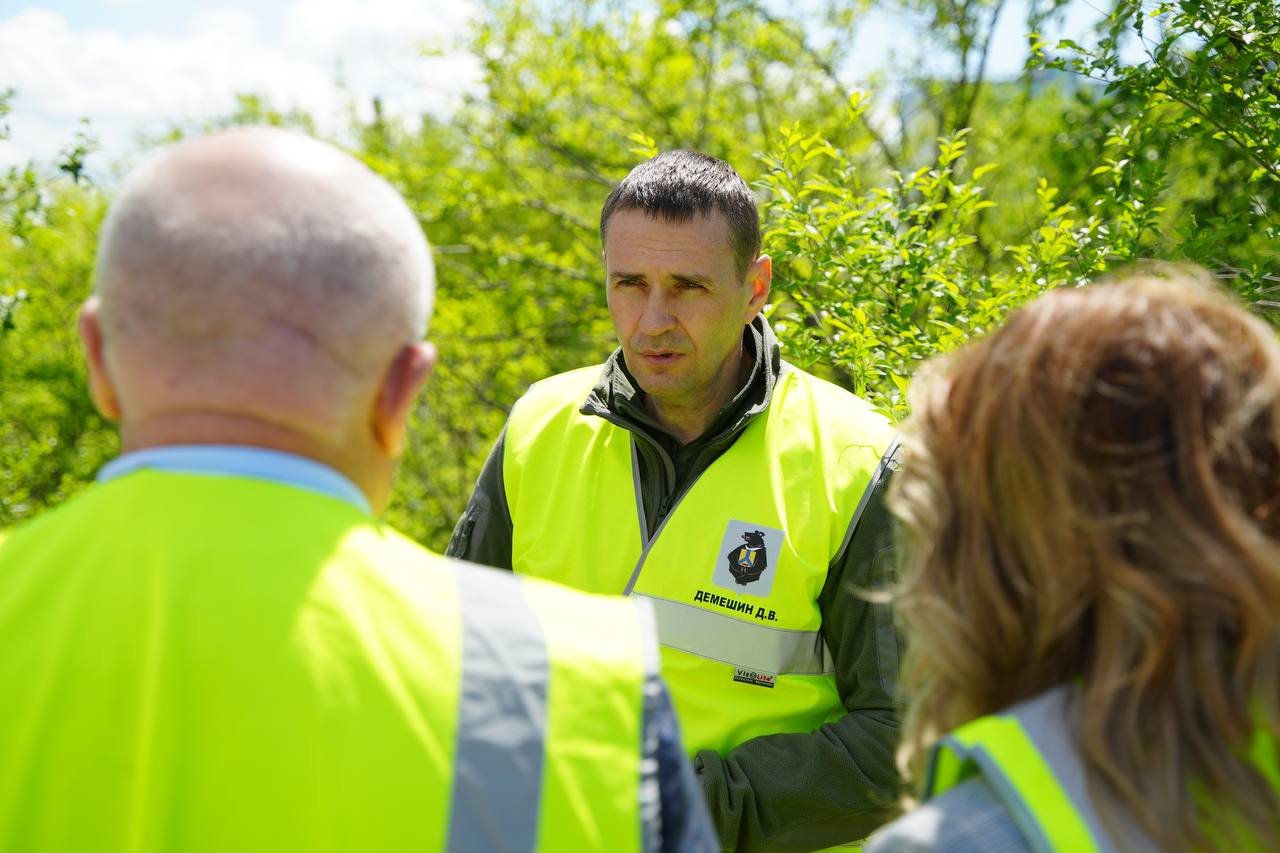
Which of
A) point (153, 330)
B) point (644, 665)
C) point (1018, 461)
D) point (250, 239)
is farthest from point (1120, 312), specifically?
point (153, 330)

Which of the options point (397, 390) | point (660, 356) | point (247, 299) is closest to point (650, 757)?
point (397, 390)

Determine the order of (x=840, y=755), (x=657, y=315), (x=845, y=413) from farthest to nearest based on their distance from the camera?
(x=657, y=315) → (x=845, y=413) → (x=840, y=755)

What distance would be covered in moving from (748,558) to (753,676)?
262mm

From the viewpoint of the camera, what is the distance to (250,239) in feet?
4.04

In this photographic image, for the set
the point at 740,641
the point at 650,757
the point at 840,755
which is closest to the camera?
the point at 650,757

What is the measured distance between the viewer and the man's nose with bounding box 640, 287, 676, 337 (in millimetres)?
2855

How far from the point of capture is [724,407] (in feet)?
8.96

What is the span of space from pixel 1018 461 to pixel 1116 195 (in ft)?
6.48

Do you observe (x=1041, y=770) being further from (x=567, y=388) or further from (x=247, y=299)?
(x=567, y=388)

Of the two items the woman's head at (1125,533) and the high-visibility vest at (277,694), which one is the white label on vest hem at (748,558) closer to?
the woman's head at (1125,533)

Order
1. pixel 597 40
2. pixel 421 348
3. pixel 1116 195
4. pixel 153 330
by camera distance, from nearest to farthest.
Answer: pixel 153 330 < pixel 421 348 < pixel 1116 195 < pixel 597 40

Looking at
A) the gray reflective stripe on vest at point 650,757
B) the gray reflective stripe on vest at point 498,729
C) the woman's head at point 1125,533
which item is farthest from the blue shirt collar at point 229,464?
the woman's head at point 1125,533

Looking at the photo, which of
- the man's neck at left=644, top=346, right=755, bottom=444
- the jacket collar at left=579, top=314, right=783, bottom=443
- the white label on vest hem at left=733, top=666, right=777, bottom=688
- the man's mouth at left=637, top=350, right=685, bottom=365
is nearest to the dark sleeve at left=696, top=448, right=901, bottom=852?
the white label on vest hem at left=733, top=666, right=777, bottom=688

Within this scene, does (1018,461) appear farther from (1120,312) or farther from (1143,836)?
(1143,836)
